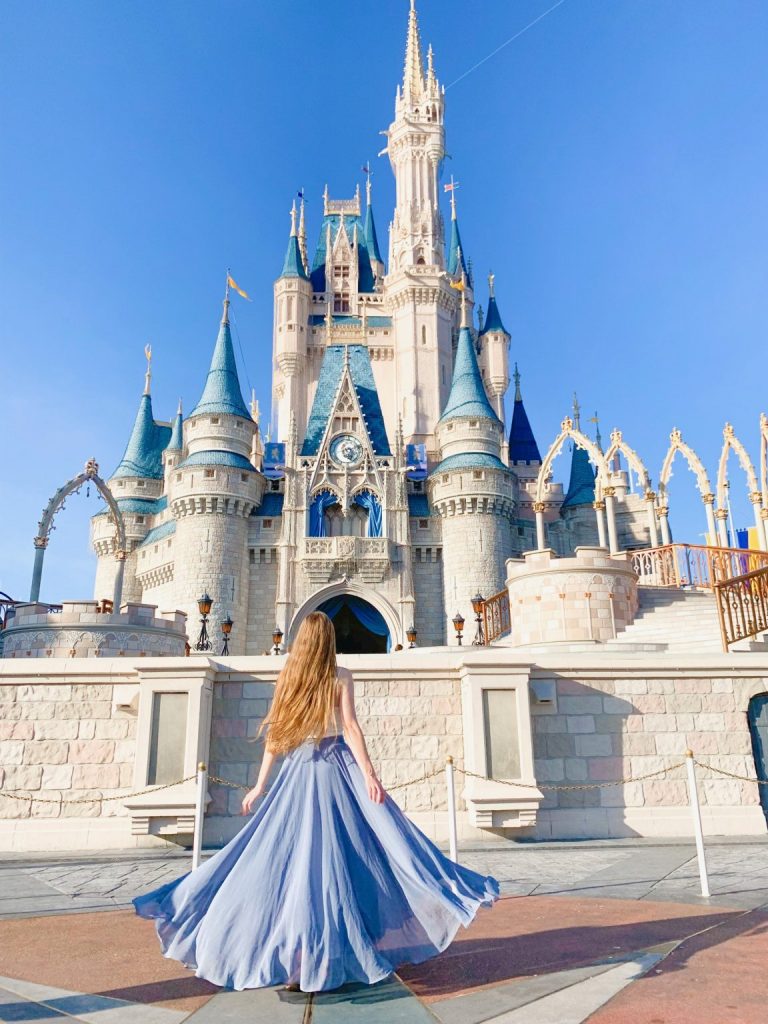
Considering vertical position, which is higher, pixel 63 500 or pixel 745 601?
pixel 63 500

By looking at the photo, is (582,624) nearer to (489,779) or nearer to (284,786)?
(489,779)

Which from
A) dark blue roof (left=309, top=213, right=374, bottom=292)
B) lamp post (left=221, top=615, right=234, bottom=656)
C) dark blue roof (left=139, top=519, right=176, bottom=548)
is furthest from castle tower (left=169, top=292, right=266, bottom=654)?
dark blue roof (left=309, top=213, right=374, bottom=292)

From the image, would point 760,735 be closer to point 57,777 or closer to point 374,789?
point 374,789

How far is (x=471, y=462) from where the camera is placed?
3634 centimetres

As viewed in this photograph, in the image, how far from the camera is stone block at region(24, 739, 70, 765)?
8312 millimetres

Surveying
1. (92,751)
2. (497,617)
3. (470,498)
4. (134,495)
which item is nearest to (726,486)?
(497,617)

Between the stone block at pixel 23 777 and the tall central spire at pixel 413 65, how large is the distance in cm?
5184

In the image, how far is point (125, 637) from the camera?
20297 mm

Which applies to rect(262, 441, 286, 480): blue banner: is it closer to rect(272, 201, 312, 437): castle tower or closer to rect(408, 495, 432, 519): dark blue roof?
rect(272, 201, 312, 437): castle tower

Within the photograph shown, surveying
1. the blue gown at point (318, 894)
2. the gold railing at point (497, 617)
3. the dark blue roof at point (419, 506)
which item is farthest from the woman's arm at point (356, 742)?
the dark blue roof at point (419, 506)

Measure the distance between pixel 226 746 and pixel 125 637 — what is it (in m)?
13.2

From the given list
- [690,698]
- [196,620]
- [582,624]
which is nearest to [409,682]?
[690,698]

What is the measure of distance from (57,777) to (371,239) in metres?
52.2

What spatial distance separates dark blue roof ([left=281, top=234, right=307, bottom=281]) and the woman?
46.9 m
